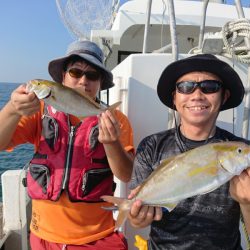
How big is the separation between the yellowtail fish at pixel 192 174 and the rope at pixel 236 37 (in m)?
1.48

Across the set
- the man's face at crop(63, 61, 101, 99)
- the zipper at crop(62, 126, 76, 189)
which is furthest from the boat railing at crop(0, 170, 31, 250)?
→ the man's face at crop(63, 61, 101, 99)

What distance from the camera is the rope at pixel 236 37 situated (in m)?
2.94

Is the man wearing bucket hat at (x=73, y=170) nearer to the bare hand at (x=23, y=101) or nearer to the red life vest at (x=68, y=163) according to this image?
the red life vest at (x=68, y=163)

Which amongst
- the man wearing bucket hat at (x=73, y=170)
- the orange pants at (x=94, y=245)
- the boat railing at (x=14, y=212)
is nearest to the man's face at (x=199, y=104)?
the man wearing bucket hat at (x=73, y=170)

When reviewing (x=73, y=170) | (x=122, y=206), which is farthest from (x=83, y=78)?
(x=122, y=206)

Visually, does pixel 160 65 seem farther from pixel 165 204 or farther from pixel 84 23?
pixel 84 23

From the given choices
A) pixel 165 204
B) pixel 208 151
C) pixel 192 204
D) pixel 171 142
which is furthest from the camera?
Result: pixel 171 142

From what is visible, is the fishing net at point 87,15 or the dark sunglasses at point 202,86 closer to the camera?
the dark sunglasses at point 202,86

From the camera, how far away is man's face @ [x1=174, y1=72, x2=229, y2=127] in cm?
224

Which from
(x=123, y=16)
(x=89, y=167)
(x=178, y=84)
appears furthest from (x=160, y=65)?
(x=123, y=16)

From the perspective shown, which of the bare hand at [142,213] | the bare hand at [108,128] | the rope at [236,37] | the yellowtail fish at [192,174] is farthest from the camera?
the rope at [236,37]

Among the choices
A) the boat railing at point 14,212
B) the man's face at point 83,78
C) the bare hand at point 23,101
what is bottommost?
the boat railing at point 14,212

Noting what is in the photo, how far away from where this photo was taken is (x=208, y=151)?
1.85 metres

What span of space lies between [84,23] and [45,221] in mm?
5396
